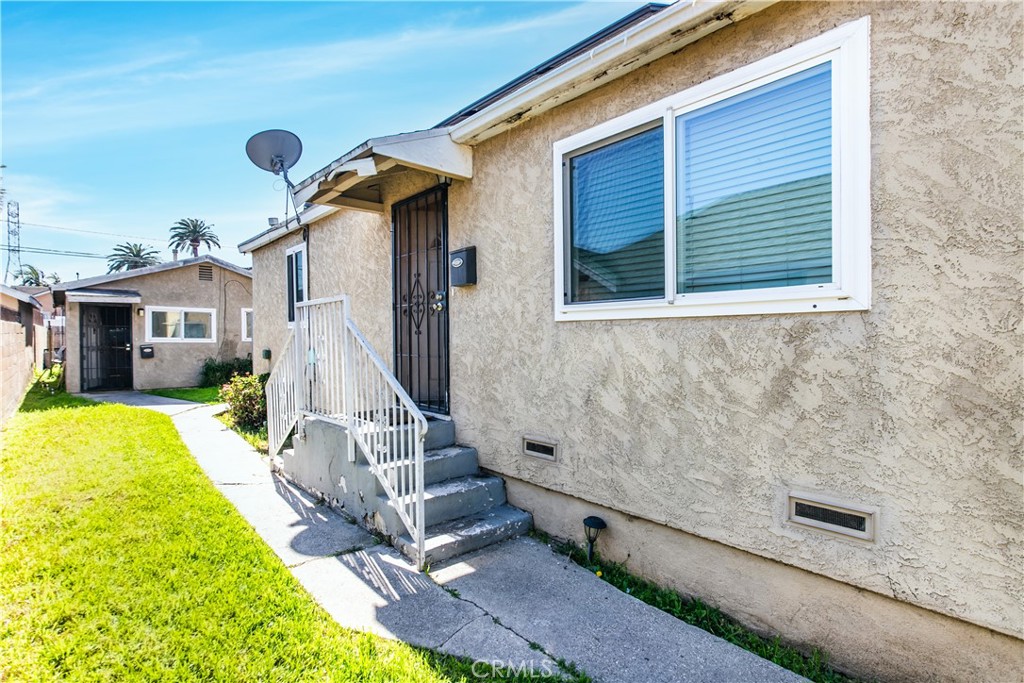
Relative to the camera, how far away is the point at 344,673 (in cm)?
274

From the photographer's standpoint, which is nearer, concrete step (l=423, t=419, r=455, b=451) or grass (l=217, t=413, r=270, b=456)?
concrete step (l=423, t=419, r=455, b=451)

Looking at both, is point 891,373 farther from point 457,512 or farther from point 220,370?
point 220,370

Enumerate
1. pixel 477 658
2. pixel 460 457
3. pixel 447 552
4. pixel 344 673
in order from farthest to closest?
pixel 460 457 → pixel 447 552 → pixel 477 658 → pixel 344 673

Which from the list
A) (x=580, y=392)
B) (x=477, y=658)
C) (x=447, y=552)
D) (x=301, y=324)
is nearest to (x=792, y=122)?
(x=580, y=392)

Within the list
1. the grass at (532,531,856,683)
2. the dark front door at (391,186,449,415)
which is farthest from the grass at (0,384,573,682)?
the dark front door at (391,186,449,415)

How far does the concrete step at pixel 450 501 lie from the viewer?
441 centimetres

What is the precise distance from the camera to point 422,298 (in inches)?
245

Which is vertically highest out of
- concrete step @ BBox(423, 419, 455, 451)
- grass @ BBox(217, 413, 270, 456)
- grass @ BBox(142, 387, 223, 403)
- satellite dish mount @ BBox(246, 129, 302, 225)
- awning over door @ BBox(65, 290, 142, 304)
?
satellite dish mount @ BBox(246, 129, 302, 225)

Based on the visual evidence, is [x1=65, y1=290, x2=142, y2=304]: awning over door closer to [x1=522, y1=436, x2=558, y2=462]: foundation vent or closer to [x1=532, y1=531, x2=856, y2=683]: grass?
[x1=522, y1=436, x2=558, y2=462]: foundation vent

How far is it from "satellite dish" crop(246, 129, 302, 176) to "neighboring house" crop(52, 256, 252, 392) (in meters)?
12.7

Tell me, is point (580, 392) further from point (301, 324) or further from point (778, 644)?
point (301, 324)

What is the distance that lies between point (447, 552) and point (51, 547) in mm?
3399

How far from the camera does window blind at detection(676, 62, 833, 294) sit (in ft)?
9.52

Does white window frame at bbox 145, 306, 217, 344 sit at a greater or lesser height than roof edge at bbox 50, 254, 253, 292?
lesser
